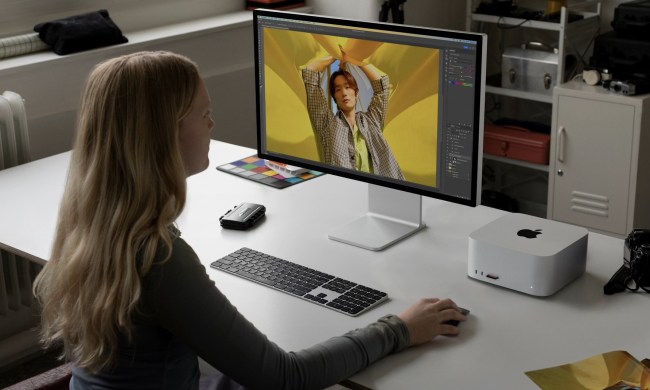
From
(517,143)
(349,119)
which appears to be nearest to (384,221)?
(349,119)

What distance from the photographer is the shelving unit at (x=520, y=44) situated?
3.81 metres

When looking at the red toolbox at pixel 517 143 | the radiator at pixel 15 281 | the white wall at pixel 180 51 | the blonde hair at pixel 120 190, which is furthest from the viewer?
the red toolbox at pixel 517 143

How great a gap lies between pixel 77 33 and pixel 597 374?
2.15 m

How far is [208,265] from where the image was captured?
214 cm

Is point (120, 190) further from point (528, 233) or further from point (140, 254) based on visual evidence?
point (528, 233)

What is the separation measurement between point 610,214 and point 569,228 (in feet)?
5.72

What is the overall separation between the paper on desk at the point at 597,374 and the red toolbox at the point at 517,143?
2.30 meters

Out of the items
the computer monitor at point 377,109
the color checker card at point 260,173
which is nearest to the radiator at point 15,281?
the color checker card at point 260,173

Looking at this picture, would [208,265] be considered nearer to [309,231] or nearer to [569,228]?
[309,231]

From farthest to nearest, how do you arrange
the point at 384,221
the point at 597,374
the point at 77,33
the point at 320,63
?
the point at 77,33, the point at 384,221, the point at 320,63, the point at 597,374

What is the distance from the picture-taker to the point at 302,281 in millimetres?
2029

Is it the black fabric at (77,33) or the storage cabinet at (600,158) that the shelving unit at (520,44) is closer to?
the storage cabinet at (600,158)

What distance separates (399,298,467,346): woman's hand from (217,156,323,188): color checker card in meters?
0.85

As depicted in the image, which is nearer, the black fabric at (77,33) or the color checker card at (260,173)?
the color checker card at (260,173)
